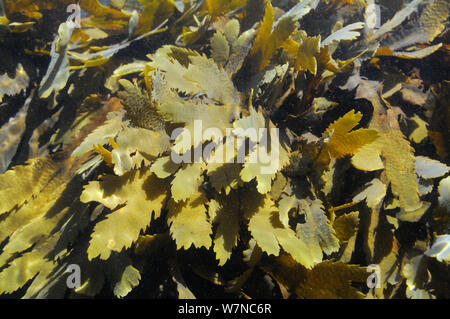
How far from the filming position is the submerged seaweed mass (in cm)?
80

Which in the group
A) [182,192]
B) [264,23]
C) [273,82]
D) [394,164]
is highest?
[264,23]

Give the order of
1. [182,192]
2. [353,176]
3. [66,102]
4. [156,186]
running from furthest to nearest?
1. [66,102]
2. [353,176]
3. [156,186]
4. [182,192]

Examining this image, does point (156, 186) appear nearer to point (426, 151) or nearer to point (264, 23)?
point (264, 23)

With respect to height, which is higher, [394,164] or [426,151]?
[394,164]

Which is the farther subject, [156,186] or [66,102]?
[66,102]

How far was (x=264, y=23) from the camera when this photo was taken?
3.09ft

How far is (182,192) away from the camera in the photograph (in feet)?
2.47

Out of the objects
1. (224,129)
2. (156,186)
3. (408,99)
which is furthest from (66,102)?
(408,99)

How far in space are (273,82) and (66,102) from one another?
2.84ft

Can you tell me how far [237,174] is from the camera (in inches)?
31.7

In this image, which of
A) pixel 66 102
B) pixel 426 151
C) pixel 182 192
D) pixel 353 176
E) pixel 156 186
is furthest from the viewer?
pixel 66 102

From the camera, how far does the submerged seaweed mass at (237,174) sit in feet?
2.62

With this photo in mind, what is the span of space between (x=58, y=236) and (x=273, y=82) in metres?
0.83

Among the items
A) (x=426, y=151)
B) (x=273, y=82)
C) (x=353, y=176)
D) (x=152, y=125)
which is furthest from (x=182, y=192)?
(x=426, y=151)
